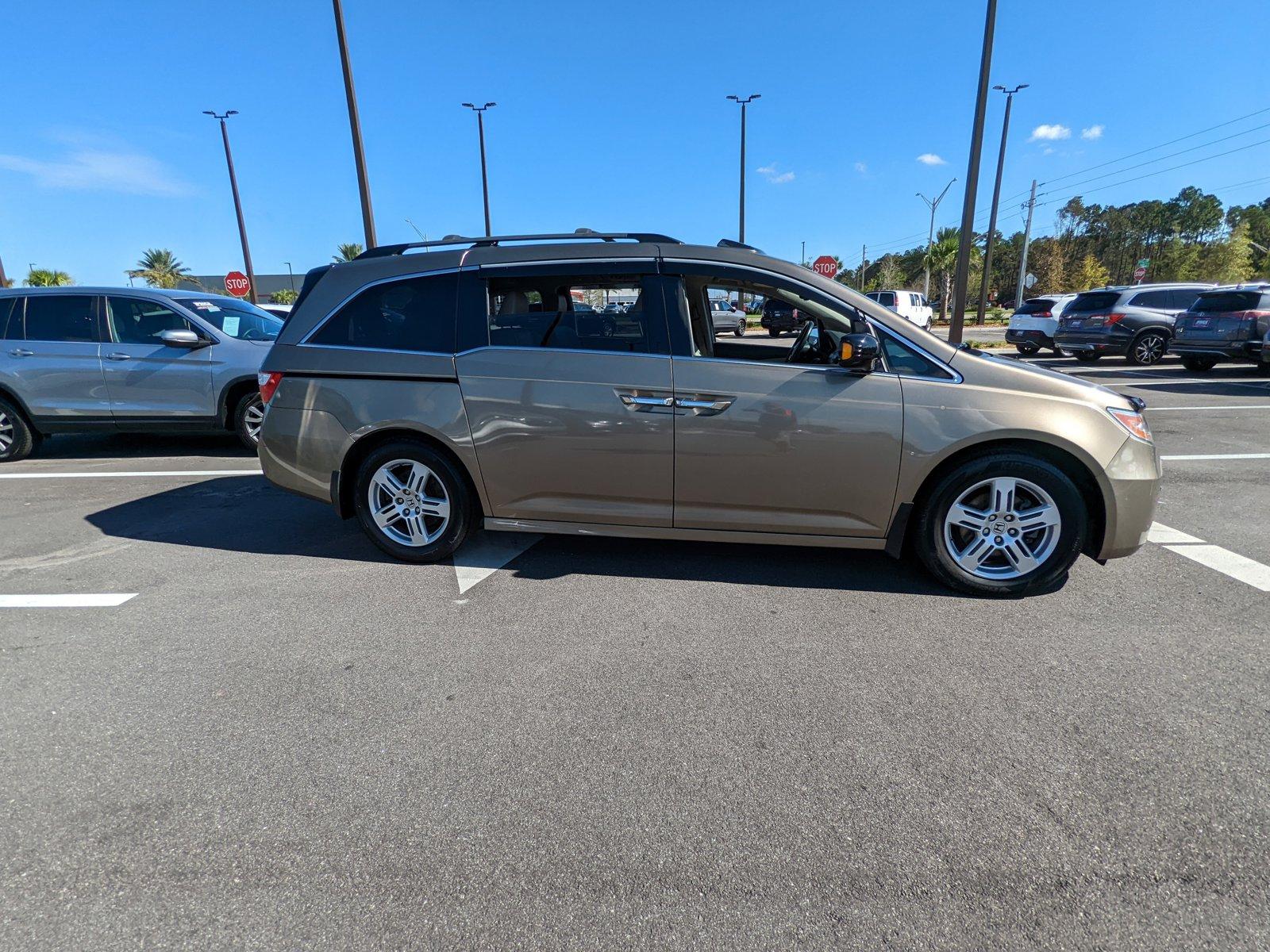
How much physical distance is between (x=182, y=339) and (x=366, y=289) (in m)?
4.04

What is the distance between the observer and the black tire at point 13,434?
23.9 feet

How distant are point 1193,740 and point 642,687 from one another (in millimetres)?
1971

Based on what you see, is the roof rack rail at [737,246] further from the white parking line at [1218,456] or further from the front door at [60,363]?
the front door at [60,363]

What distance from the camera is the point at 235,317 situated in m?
7.70

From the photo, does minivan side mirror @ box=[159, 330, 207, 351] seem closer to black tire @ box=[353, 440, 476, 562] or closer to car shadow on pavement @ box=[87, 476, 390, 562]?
car shadow on pavement @ box=[87, 476, 390, 562]

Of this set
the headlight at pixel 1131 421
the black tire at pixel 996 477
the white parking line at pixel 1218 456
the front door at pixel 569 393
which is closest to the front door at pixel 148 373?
the front door at pixel 569 393

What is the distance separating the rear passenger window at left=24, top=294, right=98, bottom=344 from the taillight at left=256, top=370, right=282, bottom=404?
442 centimetres

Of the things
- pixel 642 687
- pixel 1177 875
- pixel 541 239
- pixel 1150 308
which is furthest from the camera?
pixel 1150 308

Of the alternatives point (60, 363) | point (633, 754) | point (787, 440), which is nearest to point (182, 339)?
point (60, 363)

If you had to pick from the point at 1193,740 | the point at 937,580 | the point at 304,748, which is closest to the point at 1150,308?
the point at 937,580

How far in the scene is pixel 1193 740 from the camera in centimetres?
246

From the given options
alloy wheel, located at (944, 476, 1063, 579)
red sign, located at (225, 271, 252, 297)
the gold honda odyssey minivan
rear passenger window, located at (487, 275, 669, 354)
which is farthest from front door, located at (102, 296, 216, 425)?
red sign, located at (225, 271, 252, 297)

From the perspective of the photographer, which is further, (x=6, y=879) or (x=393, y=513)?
(x=393, y=513)

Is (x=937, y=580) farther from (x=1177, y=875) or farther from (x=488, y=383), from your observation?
(x=488, y=383)
